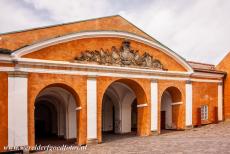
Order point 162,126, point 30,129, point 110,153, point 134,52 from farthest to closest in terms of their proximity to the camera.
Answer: point 162,126
point 134,52
point 30,129
point 110,153

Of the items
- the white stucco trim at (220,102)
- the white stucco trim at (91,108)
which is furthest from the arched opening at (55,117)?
the white stucco trim at (220,102)

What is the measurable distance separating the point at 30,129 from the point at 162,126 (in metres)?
12.6

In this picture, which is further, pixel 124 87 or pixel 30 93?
pixel 124 87

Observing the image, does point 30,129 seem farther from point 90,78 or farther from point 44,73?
point 90,78

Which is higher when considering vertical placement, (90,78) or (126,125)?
(90,78)

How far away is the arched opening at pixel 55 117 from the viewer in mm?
19172

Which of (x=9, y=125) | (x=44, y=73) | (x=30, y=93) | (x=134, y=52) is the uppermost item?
(x=134, y=52)

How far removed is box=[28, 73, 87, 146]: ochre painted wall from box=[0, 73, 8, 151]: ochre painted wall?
117cm

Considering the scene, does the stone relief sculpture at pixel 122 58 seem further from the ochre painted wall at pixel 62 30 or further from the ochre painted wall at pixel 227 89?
the ochre painted wall at pixel 227 89

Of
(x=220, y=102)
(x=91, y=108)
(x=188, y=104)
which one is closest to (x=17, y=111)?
(x=91, y=108)

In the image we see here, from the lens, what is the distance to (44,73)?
50.4 feet

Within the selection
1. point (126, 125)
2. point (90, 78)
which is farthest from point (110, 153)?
point (126, 125)

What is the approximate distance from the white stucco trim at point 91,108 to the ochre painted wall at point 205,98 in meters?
9.82

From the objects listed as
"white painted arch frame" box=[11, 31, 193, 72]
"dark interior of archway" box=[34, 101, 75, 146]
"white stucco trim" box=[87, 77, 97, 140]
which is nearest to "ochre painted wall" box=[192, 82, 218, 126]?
"white painted arch frame" box=[11, 31, 193, 72]
